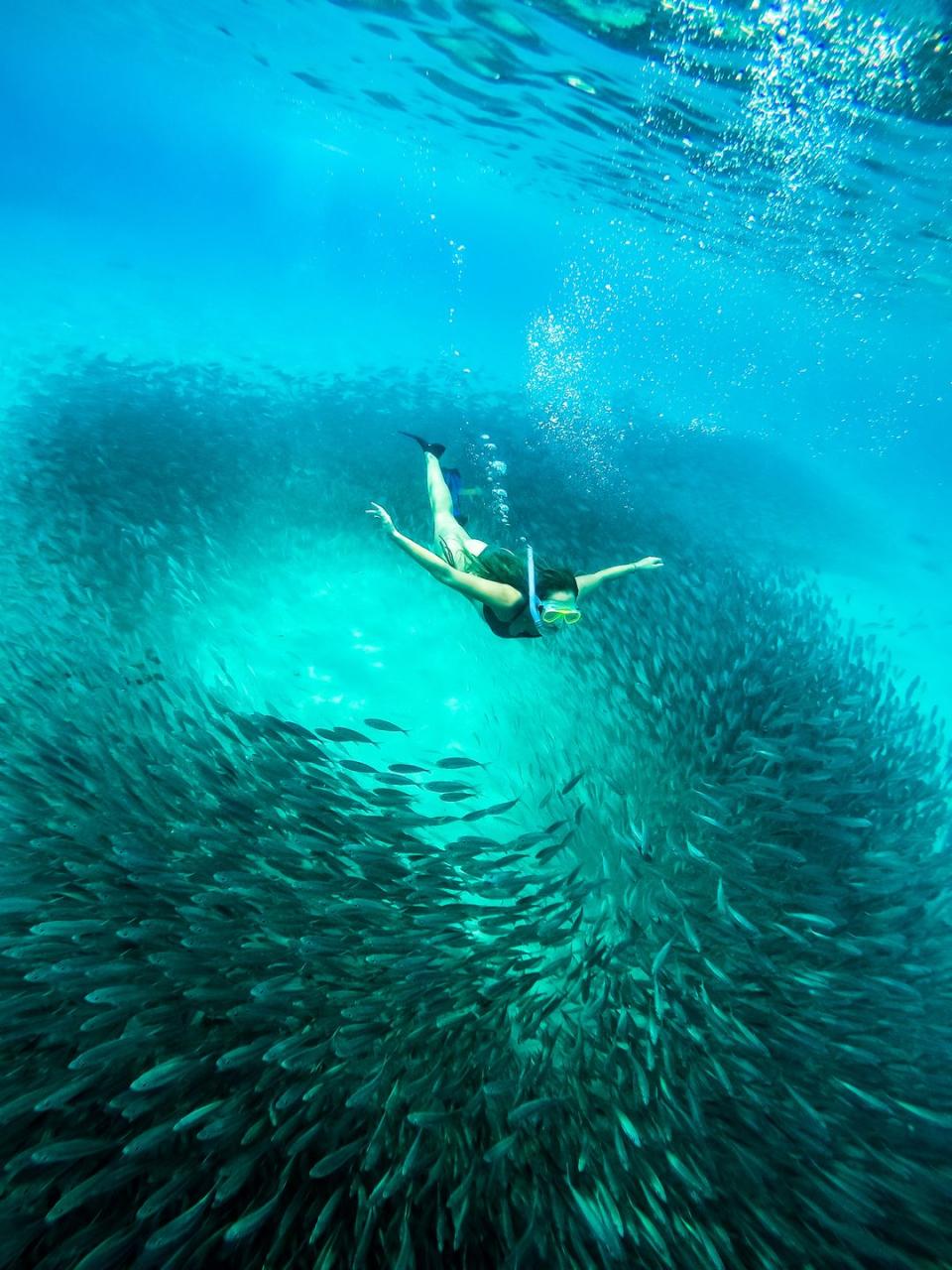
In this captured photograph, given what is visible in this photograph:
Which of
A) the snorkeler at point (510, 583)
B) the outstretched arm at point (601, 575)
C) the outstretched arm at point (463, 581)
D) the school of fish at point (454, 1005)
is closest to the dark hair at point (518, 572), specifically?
the snorkeler at point (510, 583)

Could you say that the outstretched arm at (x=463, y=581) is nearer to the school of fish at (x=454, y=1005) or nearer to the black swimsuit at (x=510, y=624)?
the black swimsuit at (x=510, y=624)

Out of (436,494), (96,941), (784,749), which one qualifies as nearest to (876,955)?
(784,749)

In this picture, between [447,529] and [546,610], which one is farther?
[447,529]

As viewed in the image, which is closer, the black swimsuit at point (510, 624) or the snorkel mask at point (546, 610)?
the snorkel mask at point (546, 610)

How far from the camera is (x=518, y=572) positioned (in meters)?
5.76

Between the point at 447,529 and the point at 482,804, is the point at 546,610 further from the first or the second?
the point at 482,804

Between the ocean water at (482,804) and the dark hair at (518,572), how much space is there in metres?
1.93

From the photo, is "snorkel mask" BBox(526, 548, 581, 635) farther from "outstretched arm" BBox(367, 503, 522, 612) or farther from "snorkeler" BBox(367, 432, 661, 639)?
"outstretched arm" BBox(367, 503, 522, 612)

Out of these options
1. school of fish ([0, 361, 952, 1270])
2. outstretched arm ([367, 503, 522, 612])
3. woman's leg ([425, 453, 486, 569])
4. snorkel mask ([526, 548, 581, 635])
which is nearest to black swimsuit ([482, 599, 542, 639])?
outstretched arm ([367, 503, 522, 612])

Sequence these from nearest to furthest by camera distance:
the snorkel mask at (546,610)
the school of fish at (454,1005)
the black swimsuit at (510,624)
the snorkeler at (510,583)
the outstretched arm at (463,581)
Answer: the school of fish at (454,1005), the snorkel mask at (546,610), the snorkeler at (510,583), the outstretched arm at (463,581), the black swimsuit at (510,624)

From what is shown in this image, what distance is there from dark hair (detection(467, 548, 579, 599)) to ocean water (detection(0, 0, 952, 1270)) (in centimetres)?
193

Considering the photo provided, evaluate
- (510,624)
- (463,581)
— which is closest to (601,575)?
(510,624)

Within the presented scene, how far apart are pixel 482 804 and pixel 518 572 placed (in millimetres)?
3674

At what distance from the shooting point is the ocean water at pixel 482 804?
320 cm
